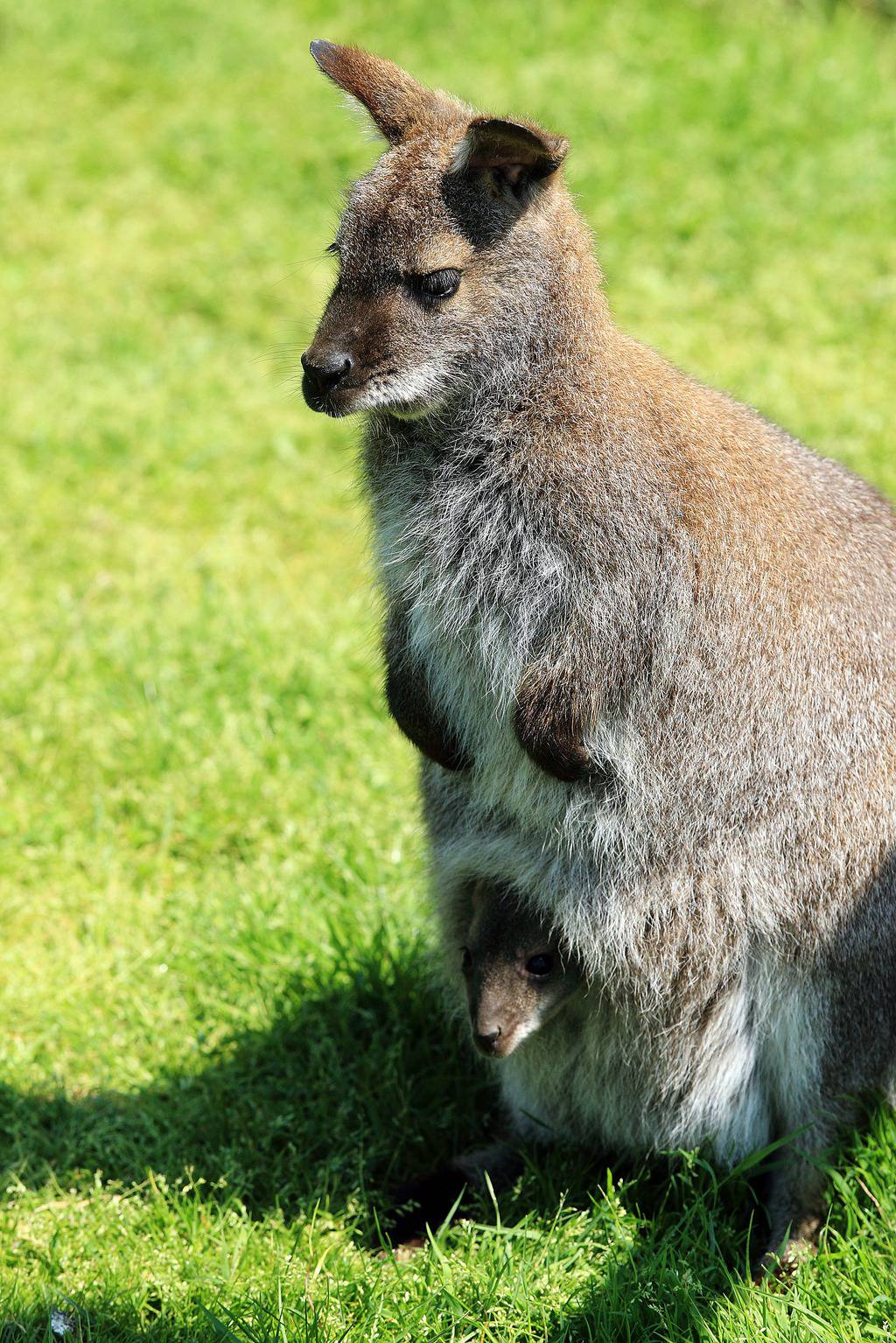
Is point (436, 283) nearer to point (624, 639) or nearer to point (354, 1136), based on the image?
point (624, 639)

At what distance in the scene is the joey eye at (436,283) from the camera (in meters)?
3.25

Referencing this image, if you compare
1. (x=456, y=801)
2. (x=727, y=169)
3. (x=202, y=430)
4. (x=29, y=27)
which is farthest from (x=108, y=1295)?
(x=29, y=27)

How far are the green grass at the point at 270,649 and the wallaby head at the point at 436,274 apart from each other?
68 cm

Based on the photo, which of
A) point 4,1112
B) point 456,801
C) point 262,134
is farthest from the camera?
point 262,134

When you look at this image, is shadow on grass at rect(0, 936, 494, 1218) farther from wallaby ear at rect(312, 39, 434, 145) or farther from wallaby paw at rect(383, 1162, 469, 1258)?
wallaby ear at rect(312, 39, 434, 145)

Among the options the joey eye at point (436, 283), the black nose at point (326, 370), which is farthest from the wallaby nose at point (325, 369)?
the joey eye at point (436, 283)

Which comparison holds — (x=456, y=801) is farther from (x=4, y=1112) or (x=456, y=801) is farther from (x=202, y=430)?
(x=202, y=430)

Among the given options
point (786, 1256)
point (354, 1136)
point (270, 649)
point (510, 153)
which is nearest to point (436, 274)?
point (510, 153)

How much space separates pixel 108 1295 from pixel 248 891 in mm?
1545

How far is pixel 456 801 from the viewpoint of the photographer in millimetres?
3768

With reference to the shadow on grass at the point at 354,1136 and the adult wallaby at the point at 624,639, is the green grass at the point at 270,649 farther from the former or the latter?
the adult wallaby at the point at 624,639

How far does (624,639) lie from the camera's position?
3.27 meters

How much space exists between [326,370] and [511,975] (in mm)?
1439

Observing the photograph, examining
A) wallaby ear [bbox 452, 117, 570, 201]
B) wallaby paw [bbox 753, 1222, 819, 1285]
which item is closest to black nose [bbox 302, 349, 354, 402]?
wallaby ear [bbox 452, 117, 570, 201]
